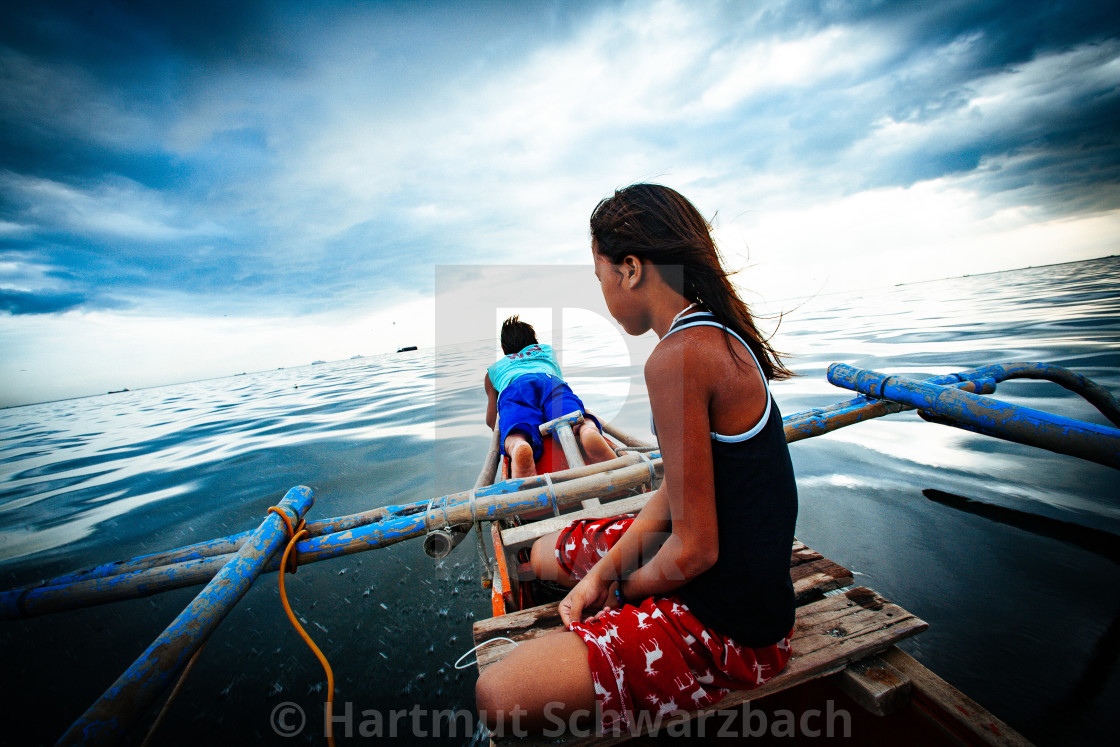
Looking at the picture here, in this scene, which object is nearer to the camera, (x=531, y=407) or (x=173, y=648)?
(x=173, y=648)

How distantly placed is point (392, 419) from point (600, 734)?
874 centimetres

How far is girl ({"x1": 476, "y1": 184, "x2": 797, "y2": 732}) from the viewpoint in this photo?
3.45 feet

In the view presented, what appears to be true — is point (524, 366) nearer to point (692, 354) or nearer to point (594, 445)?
point (594, 445)

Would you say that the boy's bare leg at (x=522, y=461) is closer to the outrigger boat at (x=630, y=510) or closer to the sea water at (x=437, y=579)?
the outrigger boat at (x=630, y=510)

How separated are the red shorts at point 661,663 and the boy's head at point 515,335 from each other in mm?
3699

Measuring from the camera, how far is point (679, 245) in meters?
1.24

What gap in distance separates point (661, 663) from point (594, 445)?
2192 millimetres

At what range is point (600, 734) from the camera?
1.09m

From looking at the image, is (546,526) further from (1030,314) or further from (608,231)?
(1030,314)

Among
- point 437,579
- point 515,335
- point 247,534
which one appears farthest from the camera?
point 515,335

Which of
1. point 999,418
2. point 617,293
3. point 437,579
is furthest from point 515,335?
point 999,418

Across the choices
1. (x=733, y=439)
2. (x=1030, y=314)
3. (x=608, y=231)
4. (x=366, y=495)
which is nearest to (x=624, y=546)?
(x=733, y=439)

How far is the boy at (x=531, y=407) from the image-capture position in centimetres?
325

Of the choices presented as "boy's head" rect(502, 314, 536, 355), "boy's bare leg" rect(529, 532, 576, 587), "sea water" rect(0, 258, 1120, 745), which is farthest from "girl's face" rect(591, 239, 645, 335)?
"boy's head" rect(502, 314, 536, 355)
